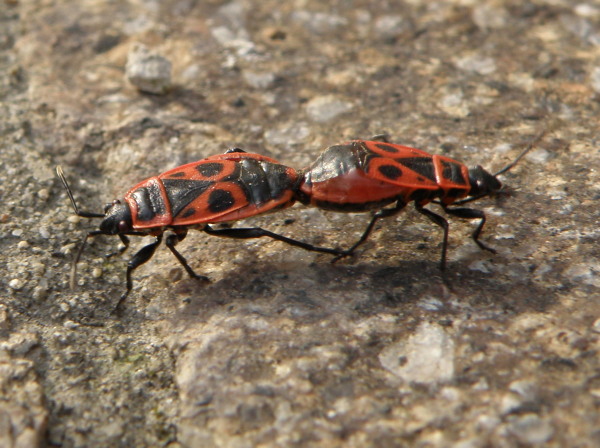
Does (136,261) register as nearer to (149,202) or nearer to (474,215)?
(149,202)

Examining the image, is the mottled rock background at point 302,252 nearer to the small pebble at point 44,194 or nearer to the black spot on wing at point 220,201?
the small pebble at point 44,194

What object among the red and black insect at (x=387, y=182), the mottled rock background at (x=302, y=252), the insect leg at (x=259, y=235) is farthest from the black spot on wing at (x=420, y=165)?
the insect leg at (x=259, y=235)

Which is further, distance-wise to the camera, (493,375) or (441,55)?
(441,55)

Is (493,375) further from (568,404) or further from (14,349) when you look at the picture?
(14,349)

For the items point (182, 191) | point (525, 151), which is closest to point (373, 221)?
point (182, 191)

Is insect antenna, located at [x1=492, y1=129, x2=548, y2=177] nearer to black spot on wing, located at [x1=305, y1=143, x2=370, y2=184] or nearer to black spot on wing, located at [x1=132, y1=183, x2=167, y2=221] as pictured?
black spot on wing, located at [x1=305, y1=143, x2=370, y2=184]

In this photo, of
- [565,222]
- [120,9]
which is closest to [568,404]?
[565,222]
